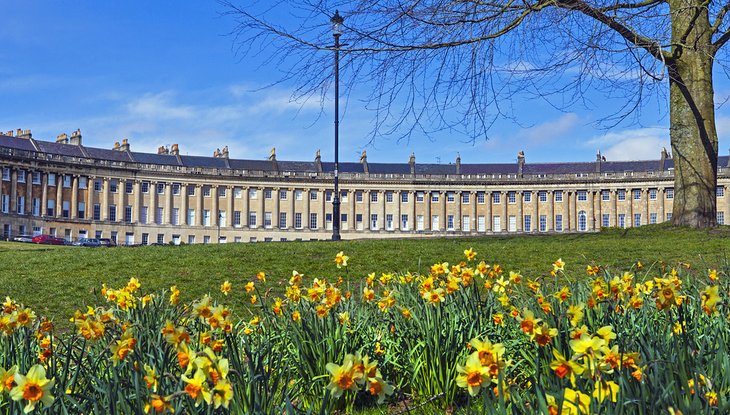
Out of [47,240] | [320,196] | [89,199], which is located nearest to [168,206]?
[89,199]

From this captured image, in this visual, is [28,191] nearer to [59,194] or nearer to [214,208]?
[59,194]

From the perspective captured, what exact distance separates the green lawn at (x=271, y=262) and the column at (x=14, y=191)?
226 ft

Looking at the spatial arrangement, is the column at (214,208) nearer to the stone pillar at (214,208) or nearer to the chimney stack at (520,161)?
the stone pillar at (214,208)

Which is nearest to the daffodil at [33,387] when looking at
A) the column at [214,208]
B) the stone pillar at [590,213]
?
the column at [214,208]

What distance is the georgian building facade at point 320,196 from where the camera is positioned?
3499 inches

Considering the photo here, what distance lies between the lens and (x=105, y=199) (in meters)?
88.9

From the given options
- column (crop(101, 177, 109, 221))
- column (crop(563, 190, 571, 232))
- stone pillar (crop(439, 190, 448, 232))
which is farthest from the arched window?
column (crop(101, 177, 109, 221))

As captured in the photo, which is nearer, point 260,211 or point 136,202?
point 136,202

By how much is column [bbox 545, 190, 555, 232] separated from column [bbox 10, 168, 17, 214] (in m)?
66.7

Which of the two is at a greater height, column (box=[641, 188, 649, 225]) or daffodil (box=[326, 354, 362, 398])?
column (box=[641, 188, 649, 225])

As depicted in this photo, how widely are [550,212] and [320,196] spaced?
1251 inches

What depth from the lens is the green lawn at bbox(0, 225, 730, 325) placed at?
12.5 meters

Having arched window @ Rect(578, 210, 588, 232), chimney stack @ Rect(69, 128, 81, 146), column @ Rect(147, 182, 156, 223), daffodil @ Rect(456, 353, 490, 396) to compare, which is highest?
chimney stack @ Rect(69, 128, 81, 146)

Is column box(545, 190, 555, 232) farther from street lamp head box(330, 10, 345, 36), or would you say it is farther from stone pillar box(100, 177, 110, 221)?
street lamp head box(330, 10, 345, 36)
